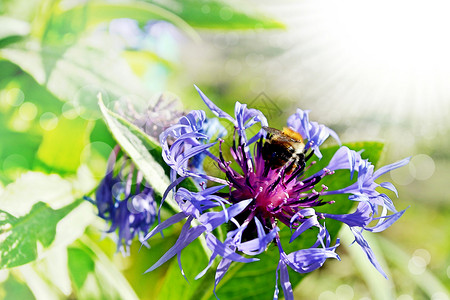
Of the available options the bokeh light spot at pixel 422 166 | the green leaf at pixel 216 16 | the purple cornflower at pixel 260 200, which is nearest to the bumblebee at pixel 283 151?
the purple cornflower at pixel 260 200

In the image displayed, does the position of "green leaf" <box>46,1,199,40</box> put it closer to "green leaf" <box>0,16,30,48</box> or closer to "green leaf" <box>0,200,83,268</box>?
"green leaf" <box>0,16,30,48</box>

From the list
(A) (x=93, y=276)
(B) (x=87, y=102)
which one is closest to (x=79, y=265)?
(A) (x=93, y=276)

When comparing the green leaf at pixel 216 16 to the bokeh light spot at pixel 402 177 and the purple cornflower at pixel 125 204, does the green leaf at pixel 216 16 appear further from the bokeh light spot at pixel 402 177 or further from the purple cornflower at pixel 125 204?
the bokeh light spot at pixel 402 177

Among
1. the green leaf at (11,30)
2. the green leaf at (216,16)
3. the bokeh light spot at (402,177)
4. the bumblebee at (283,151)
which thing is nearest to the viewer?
the bumblebee at (283,151)

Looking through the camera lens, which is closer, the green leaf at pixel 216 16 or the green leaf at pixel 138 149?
the green leaf at pixel 138 149

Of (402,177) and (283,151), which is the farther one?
(402,177)

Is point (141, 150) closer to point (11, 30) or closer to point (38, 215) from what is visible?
point (38, 215)
